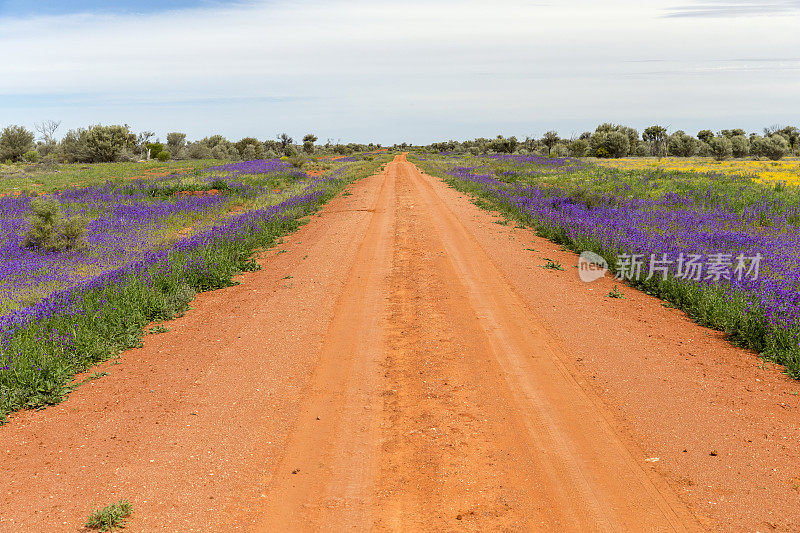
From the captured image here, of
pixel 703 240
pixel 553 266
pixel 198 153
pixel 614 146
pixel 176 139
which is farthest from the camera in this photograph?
pixel 176 139

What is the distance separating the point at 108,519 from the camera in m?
3.48

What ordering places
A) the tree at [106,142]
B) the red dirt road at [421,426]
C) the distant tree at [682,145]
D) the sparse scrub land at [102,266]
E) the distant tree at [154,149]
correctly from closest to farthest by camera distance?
the red dirt road at [421,426] → the sparse scrub land at [102,266] → the tree at [106,142] → the distant tree at [682,145] → the distant tree at [154,149]

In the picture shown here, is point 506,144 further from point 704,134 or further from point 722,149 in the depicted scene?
point 722,149

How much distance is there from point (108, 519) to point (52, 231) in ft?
40.8

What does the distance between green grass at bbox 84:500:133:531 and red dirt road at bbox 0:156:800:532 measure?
10 cm

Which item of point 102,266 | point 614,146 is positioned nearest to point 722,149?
point 614,146

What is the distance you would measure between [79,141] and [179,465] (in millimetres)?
73234

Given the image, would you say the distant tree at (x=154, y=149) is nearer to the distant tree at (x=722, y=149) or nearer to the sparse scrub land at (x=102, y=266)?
the sparse scrub land at (x=102, y=266)

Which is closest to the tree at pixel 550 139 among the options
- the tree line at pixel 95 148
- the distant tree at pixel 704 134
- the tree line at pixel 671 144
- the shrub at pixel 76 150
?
the tree line at pixel 671 144

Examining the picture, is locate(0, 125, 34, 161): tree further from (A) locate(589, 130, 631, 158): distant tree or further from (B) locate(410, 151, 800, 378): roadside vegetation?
(A) locate(589, 130, 631, 158): distant tree

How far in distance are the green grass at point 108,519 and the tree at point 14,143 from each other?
2802 inches

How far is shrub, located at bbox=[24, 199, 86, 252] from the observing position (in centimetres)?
1305

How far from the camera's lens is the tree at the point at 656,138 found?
73694mm

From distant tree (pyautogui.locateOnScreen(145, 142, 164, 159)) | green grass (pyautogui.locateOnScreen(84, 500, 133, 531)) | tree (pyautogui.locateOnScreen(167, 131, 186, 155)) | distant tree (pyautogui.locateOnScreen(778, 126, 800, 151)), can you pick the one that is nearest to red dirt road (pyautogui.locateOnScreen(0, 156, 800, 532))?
green grass (pyautogui.locateOnScreen(84, 500, 133, 531))
